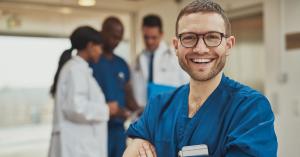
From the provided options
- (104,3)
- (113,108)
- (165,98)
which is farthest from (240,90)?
(104,3)

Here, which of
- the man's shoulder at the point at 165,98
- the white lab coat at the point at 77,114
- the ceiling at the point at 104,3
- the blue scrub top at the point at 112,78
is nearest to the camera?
Result: the man's shoulder at the point at 165,98

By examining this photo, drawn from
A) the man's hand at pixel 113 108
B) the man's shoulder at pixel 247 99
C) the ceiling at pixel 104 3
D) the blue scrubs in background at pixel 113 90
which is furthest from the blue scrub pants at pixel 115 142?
the ceiling at pixel 104 3

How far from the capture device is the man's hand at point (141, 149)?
3.70 feet

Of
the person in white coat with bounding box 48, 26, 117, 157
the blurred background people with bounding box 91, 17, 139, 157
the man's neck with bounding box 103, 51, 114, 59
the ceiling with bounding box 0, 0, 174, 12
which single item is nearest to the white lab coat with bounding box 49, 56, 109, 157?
the person in white coat with bounding box 48, 26, 117, 157

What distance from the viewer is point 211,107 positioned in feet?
3.40

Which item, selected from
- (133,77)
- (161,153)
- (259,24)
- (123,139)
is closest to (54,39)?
(133,77)

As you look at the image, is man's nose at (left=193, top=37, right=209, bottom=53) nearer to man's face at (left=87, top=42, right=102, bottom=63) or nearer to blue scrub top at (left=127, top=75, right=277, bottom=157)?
blue scrub top at (left=127, top=75, right=277, bottom=157)

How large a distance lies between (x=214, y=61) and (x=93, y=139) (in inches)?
56.0

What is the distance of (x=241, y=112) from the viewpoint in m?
0.97

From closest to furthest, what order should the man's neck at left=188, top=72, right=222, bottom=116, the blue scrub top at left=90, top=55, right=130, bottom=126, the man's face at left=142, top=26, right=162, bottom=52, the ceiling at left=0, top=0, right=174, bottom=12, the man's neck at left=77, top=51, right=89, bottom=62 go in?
1. the man's neck at left=188, top=72, right=222, bottom=116
2. the man's neck at left=77, top=51, right=89, bottom=62
3. the blue scrub top at left=90, top=55, right=130, bottom=126
4. the man's face at left=142, top=26, right=162, bottom=52
5. the ceiling at left=0, top=0, right=174, bottom=12

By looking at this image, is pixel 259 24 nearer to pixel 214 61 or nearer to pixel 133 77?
pixel 133 77

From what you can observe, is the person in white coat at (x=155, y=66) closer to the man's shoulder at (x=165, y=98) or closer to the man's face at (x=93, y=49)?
the man's face at (x=93, y=49)

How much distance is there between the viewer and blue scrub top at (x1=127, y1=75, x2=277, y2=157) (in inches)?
36.7

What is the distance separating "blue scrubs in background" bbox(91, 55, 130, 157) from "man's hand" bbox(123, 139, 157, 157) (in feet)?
4.32
